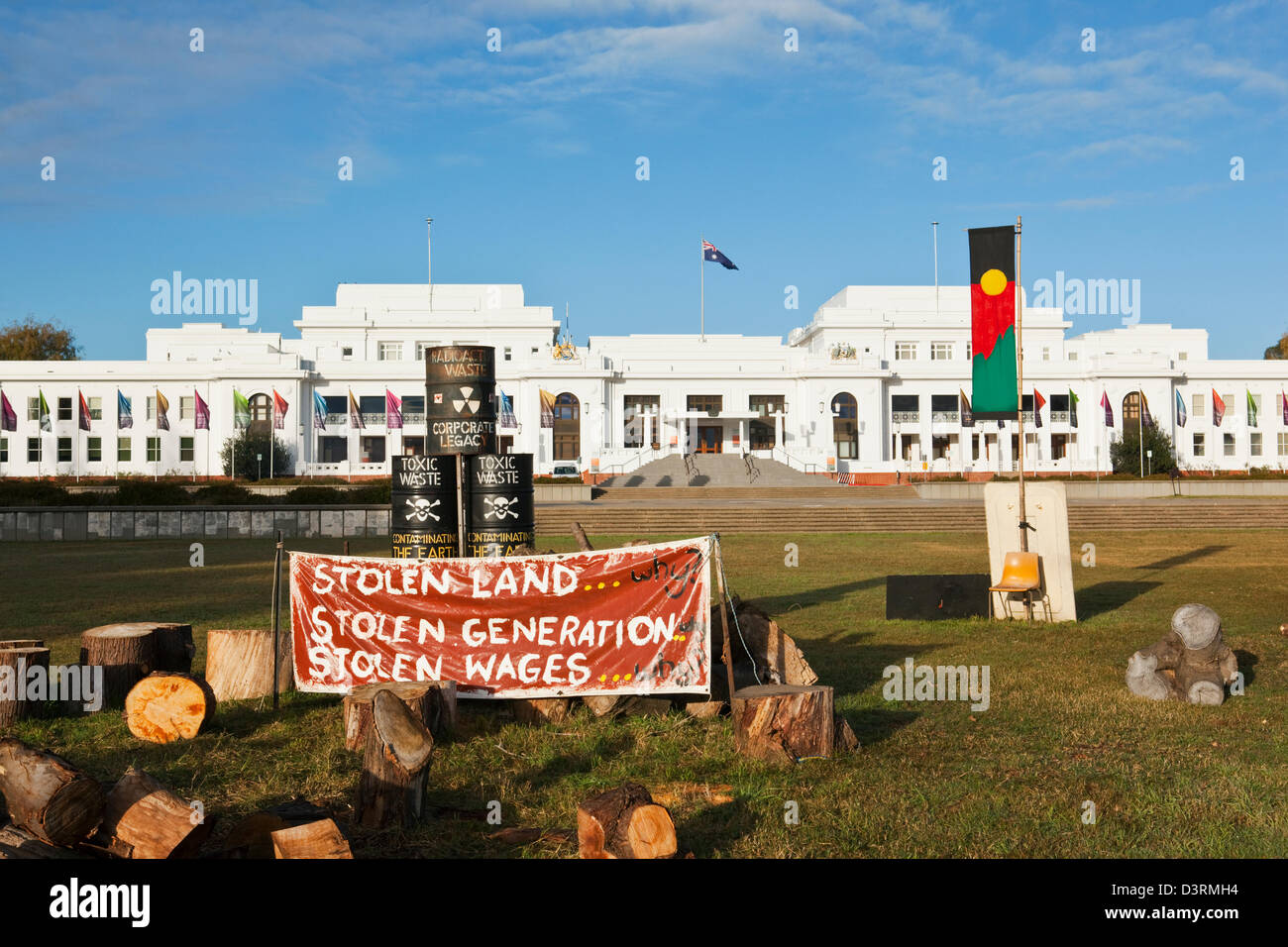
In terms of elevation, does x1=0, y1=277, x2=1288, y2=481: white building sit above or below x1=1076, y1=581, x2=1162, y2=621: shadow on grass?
above

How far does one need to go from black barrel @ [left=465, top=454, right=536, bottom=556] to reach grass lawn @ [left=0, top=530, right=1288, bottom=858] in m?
2.76

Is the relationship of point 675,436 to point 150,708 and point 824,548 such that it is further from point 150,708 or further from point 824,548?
point 150,708

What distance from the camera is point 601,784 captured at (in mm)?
6340

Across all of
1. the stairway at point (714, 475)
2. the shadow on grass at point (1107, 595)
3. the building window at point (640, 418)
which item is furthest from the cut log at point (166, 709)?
the building window at point (640, 418)

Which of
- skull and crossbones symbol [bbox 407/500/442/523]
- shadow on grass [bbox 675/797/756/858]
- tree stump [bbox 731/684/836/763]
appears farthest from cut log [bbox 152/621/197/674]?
shadow on grass [bbox 675/797/756/858]

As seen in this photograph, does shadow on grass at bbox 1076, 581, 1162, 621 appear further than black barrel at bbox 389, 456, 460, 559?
Yes

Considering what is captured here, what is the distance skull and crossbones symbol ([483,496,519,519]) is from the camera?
11.0m

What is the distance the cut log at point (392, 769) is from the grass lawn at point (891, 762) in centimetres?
14

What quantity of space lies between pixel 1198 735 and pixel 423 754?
18.1 ft

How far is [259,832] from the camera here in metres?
4.90

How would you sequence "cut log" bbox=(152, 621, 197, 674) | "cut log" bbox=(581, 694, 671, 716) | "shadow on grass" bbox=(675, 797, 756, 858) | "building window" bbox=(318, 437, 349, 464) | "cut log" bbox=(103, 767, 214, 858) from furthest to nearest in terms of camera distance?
"building window" bbox=(318, 437, 349, 464)
"cut log" bbox=(152, 621, 197, 674)
"cut log" bbox=(581, 694, 671, 716)
"shadow on grass" bbox=(675, 797, 756, 858)
"cut log" bbox=(103, 767, 214, 858)

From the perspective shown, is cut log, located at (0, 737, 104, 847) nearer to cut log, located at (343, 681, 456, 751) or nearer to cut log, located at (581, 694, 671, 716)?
cut log, located at (343, 681, 456, 751)

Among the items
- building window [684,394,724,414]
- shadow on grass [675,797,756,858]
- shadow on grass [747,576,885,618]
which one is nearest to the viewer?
shadow on grass [675,797,756,858]

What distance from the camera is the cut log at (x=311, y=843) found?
14.7ft
